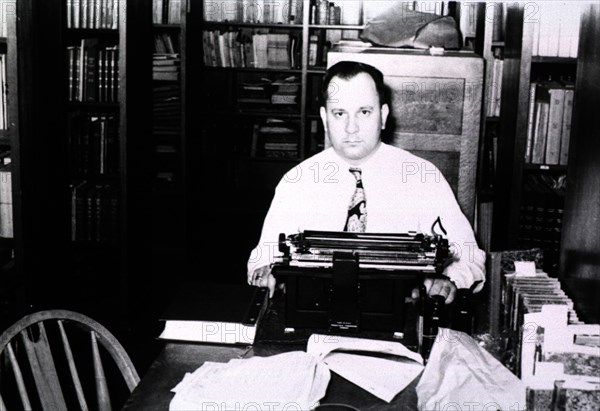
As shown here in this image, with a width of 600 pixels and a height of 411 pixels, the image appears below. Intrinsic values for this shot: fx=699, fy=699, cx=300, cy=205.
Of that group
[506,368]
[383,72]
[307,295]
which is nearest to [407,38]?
[383,72]

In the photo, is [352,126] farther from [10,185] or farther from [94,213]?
[94,213]

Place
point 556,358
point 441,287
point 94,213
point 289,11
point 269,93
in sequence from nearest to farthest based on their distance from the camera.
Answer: point 556,358, point 441,287, point 94,213, point 289,11, point 269,93

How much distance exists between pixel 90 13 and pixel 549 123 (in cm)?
246

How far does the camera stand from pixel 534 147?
3094 mm

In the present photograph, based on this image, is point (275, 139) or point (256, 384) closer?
point (256, 384)

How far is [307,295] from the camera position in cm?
174

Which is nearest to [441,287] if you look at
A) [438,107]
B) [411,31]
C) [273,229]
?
[273,229]

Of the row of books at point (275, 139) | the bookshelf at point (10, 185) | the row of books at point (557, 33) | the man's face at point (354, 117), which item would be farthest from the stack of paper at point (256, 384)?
the row of books at point (275, 139)

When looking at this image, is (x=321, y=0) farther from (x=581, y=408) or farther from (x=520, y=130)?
(x=581, y=408)

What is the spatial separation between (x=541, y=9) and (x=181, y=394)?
95.7 inches

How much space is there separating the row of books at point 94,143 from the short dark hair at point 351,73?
1603mm

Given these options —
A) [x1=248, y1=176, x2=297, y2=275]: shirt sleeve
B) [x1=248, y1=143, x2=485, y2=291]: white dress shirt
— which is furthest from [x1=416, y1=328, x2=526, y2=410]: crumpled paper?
[x1=248, y1=143, x2=485, y2=291]: white dress shirt

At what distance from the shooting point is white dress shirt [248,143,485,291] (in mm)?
2572

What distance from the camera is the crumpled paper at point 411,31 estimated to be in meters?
2.86
